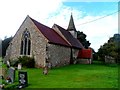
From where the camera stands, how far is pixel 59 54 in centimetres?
3847

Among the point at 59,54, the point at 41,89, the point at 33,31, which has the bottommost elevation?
the point at 41,89

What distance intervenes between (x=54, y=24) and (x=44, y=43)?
38.8 feet

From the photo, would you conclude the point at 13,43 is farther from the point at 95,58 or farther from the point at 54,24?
the point at 95,58

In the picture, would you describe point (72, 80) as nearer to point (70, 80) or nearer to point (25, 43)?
point (70, 80)

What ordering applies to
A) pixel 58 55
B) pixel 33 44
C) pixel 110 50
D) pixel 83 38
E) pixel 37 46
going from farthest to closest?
pixel 83 38 < pixel 110 50 < pixel 58 55 < pixel 33 44 < pixel 37 46

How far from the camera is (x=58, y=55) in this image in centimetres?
3816

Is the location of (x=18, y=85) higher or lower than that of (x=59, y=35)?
lower

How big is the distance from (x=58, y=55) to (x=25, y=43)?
508 cm

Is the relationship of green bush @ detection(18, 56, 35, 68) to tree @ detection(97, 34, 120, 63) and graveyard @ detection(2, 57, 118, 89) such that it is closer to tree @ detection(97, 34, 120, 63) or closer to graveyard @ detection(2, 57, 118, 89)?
graveyard @ detection(2, 57, 118, 89)

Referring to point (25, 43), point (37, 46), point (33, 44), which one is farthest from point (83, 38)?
point (37, 46)

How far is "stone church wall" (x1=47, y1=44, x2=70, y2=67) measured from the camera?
3545 cm

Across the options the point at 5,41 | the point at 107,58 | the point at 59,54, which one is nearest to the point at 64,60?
the point at 59,54

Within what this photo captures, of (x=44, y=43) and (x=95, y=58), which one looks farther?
(x=95, y=58)

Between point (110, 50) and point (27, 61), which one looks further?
point (110, 50)
